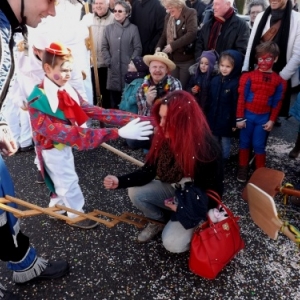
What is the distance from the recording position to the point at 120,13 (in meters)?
4.09

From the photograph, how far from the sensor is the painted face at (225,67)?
3070 millimetres

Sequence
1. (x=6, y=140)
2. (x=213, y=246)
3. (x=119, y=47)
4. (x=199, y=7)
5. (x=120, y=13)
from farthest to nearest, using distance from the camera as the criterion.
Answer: (x=199, y=7), (x=119, y=47), (x=120, y=13), (x=213, y=246), (x=6, y=140)

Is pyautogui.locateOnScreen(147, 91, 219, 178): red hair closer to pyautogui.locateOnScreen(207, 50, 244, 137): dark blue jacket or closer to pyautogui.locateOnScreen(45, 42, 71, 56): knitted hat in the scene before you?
pyautogui.locateOnScreen(45, 42, 71, 56): knitted hat

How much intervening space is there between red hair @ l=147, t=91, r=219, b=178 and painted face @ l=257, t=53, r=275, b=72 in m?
1.31

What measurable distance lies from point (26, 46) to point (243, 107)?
6.74ft

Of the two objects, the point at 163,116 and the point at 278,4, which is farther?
the point at 278,4

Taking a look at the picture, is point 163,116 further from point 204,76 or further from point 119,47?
point 119,47

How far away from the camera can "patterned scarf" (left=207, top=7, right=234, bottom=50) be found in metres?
3.45

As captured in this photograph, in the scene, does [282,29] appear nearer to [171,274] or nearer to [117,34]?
[117,34]

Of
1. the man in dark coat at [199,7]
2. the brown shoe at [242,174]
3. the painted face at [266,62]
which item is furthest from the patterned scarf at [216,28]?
the man in dark coat at [199,7]

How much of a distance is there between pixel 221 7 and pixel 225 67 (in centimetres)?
76

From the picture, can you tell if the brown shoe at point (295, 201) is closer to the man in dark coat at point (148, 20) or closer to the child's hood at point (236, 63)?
the child's hood at point (236, 63)

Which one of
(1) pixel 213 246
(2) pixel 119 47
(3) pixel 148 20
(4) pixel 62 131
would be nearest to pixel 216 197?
(1) pixel 213 246

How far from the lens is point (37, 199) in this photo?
117 inches
